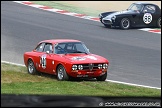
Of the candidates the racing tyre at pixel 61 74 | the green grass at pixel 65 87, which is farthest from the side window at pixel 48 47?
the green grass at pixel 65 87

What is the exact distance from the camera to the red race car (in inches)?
505

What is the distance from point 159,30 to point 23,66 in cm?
985

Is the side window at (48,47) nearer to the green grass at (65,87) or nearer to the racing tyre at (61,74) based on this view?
the racing tyre at (61,74)

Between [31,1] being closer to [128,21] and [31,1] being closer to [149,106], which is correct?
[128,21]

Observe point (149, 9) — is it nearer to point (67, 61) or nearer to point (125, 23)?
point (125, 23)

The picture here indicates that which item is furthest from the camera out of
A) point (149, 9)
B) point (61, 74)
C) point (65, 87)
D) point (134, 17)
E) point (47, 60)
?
point (149, 9)

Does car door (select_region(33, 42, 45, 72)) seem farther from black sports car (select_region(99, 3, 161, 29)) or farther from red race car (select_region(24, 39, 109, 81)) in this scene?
black sports car (select_region(99, 3, 161, 29))

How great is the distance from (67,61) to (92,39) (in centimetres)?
828

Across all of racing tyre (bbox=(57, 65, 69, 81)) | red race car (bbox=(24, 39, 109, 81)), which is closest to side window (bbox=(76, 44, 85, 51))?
red race car (bbox=(24, 39, 109, 81))

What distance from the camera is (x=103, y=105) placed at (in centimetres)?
239

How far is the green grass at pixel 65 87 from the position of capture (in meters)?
10.6

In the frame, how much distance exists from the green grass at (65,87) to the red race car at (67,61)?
344 millimetres

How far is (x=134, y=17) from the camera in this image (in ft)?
77.5

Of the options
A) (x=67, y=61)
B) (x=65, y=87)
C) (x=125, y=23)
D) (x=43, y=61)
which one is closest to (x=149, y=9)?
(x=125, y=23)
